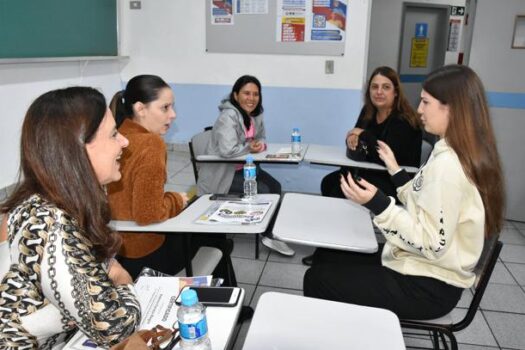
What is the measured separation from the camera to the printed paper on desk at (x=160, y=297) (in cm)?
115

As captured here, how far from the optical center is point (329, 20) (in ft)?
13.2

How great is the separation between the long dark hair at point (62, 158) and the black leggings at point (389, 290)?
2.95ft

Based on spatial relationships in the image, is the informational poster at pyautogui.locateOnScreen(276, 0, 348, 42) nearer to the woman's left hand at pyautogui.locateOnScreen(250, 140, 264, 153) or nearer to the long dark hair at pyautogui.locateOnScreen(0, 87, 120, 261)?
the woman's left hand at pyautogui.locateOnScreen(250, 140, 264, 153)

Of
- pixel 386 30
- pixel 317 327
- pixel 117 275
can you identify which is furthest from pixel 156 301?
pixel 386 30

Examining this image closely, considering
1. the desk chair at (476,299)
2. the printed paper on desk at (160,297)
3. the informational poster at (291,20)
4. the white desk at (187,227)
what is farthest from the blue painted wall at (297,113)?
the printed paper on desk at (160,297)

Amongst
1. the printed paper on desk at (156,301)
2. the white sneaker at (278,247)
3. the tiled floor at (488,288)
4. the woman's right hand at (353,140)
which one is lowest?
the tiled floor at (488,288)

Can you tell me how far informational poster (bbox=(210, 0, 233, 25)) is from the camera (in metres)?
4.23

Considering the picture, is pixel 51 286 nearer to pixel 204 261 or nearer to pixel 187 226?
pixel 187 226

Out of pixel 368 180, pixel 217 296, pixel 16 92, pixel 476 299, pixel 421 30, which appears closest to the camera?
pixel 217 296

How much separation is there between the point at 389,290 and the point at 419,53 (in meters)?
5.32

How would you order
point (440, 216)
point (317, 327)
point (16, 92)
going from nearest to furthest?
point (317, 327) < point (440, 216) < point (16, 92)

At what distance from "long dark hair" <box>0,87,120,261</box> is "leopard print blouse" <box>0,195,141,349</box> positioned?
0.14ft

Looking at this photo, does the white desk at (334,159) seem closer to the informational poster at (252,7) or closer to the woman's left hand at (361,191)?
the woman's left hand at (361,191)

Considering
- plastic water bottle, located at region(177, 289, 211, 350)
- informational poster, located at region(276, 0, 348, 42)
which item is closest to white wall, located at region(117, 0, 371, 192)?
informational poster, located at region(276, 0, 348, 42)
